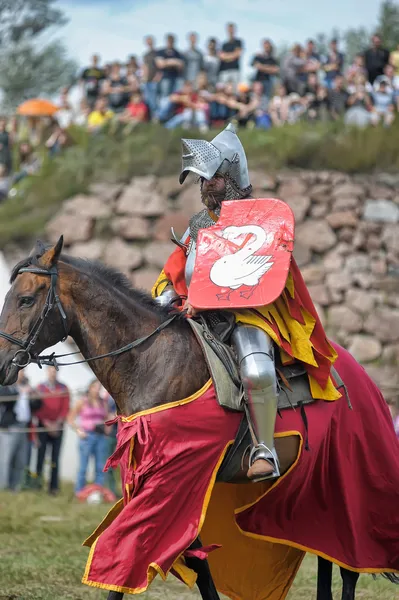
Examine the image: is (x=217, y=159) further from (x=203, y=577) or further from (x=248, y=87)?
(x=248, y=87)

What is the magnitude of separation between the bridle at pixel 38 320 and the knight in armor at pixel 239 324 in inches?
29.1

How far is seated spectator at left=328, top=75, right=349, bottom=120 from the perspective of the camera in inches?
733

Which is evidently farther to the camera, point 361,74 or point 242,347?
point 361,74

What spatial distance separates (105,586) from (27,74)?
32461 mm

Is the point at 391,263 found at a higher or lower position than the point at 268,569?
lower

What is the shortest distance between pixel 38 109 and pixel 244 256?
45.7 ft

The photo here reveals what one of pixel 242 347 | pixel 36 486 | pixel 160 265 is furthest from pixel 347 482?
pixel 160 265

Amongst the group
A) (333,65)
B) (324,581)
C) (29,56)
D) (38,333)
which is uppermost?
(38,333)

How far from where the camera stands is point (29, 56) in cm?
3600

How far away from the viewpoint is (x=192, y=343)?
572 cm

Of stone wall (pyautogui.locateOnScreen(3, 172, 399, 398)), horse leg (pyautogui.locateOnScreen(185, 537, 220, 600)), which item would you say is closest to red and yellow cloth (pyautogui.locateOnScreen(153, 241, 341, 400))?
horse leg (pyautogui.locateOnScreen(185, 537, 220, 600))

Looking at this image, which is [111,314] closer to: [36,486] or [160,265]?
[36,486]

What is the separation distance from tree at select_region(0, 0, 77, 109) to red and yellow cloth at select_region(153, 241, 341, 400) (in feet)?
96.4

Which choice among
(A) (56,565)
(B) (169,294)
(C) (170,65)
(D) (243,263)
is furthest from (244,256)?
(C) (170,65)
